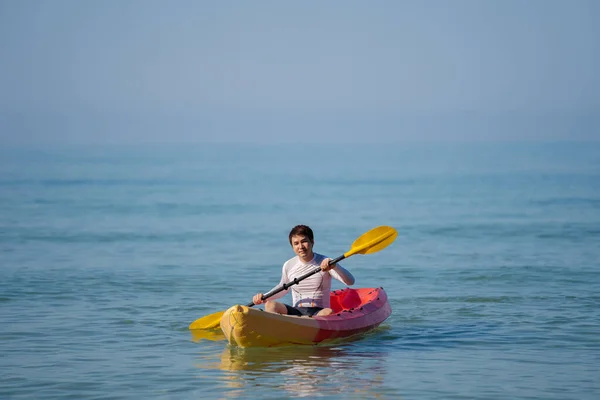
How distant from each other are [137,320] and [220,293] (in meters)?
2.44

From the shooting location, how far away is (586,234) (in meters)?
21.6

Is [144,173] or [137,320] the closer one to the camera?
[137,320]

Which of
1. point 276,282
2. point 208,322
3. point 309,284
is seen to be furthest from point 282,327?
point 276,282

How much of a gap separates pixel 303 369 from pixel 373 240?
227 centimetres

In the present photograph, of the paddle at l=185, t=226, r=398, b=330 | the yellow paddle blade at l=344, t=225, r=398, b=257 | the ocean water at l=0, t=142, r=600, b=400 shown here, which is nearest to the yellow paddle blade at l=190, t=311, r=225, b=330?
the paddle at l=185, t=226, r=398, b=330

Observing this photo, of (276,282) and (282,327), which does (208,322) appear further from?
(276,282)

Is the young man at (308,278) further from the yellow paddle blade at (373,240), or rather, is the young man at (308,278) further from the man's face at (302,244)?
the yellow paddle blade at (373,240)

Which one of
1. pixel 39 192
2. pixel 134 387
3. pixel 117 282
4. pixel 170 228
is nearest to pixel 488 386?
pixel 134 387

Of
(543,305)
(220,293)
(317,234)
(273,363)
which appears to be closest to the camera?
(273,363)

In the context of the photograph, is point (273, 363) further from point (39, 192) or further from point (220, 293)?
point (39, 192)

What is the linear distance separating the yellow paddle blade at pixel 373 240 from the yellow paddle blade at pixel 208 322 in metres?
1.56

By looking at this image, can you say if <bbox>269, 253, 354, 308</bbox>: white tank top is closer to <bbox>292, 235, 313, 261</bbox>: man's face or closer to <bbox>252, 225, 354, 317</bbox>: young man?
<bbox>252, 225, 354, 317</bbox>: young man

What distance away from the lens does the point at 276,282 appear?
15305 millimetres

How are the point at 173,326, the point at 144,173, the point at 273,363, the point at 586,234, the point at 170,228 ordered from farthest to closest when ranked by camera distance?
the point at 144,173 → the point at 170,228 → the point at 586,234 → the point at 173,326 → the point at 273,363
